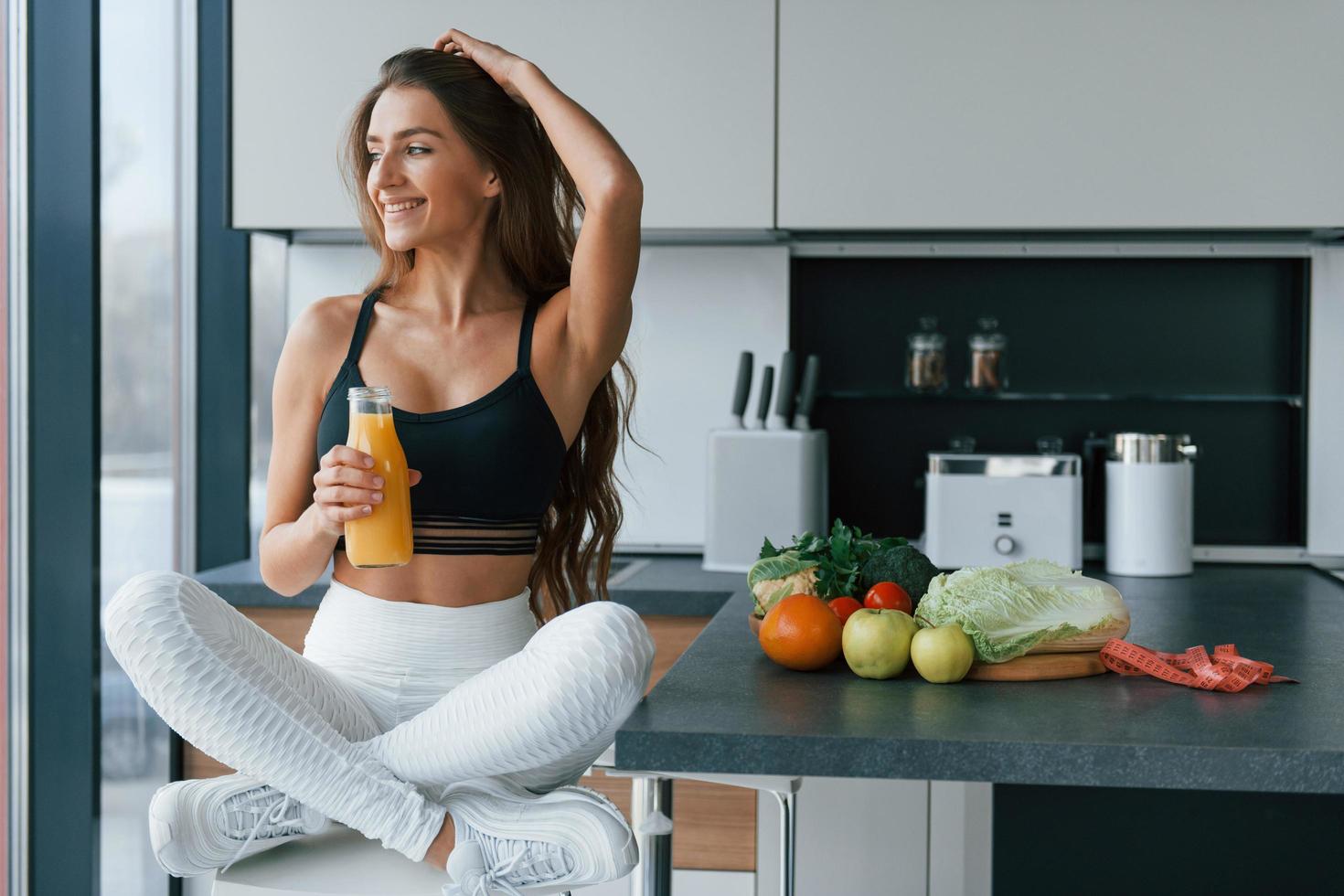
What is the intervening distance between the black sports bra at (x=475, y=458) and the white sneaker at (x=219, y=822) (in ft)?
1.23

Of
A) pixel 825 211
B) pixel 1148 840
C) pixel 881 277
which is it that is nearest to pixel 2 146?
pixel 825 211

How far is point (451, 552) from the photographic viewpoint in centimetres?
154

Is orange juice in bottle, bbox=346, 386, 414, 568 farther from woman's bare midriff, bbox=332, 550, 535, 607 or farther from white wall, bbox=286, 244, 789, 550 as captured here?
white wall, bbox=286, 244, 789, 550

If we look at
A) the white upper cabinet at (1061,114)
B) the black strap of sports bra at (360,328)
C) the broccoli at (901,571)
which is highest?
the white upper cabinet at (1061,114)

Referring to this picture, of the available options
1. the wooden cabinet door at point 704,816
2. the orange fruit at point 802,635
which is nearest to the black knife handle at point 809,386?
the wooden cabinet door at point 704,816

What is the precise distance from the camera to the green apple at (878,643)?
4.16 feet

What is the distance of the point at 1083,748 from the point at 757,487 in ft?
4.76

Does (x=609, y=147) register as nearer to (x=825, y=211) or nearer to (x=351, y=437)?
(x=351, y=437)

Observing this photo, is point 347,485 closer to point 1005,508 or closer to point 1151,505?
point 1005,508

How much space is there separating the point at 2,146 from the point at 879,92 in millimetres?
1462

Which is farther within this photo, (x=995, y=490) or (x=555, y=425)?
(x=995, y=490)

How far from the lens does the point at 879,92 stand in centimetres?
241

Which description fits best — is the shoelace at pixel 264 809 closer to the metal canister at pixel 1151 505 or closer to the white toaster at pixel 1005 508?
the white toaster at pixel 1005 508

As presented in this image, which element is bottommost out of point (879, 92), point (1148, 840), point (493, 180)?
point (1148, 840)
